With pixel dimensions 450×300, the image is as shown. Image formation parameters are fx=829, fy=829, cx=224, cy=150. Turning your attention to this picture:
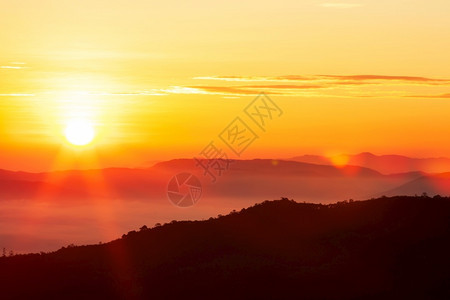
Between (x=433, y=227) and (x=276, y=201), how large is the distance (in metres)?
7.87

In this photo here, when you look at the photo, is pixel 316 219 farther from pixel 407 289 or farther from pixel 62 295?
pixel 62 295

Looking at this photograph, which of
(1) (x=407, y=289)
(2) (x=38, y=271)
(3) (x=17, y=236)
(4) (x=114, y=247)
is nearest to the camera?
(1) (x=407, y=289)

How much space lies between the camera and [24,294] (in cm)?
3052

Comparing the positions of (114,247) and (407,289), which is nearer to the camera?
(407,289)

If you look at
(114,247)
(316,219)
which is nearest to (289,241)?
(316,219)

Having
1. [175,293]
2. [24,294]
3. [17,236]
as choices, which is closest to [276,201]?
[175,293]

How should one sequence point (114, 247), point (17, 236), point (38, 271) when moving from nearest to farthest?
point (38, 271) → point (114, 247) → point (17, 236)

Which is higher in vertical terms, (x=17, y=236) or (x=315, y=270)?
(x=17, y=236)

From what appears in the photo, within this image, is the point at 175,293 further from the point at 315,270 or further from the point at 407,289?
the point at 407,289

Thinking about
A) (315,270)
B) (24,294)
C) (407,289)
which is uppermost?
(24,294)

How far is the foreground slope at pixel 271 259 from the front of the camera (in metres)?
29.6

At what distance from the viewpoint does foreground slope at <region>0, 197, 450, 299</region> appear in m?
29.6

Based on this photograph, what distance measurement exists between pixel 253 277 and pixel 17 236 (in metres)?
128

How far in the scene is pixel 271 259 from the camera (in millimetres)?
32344
